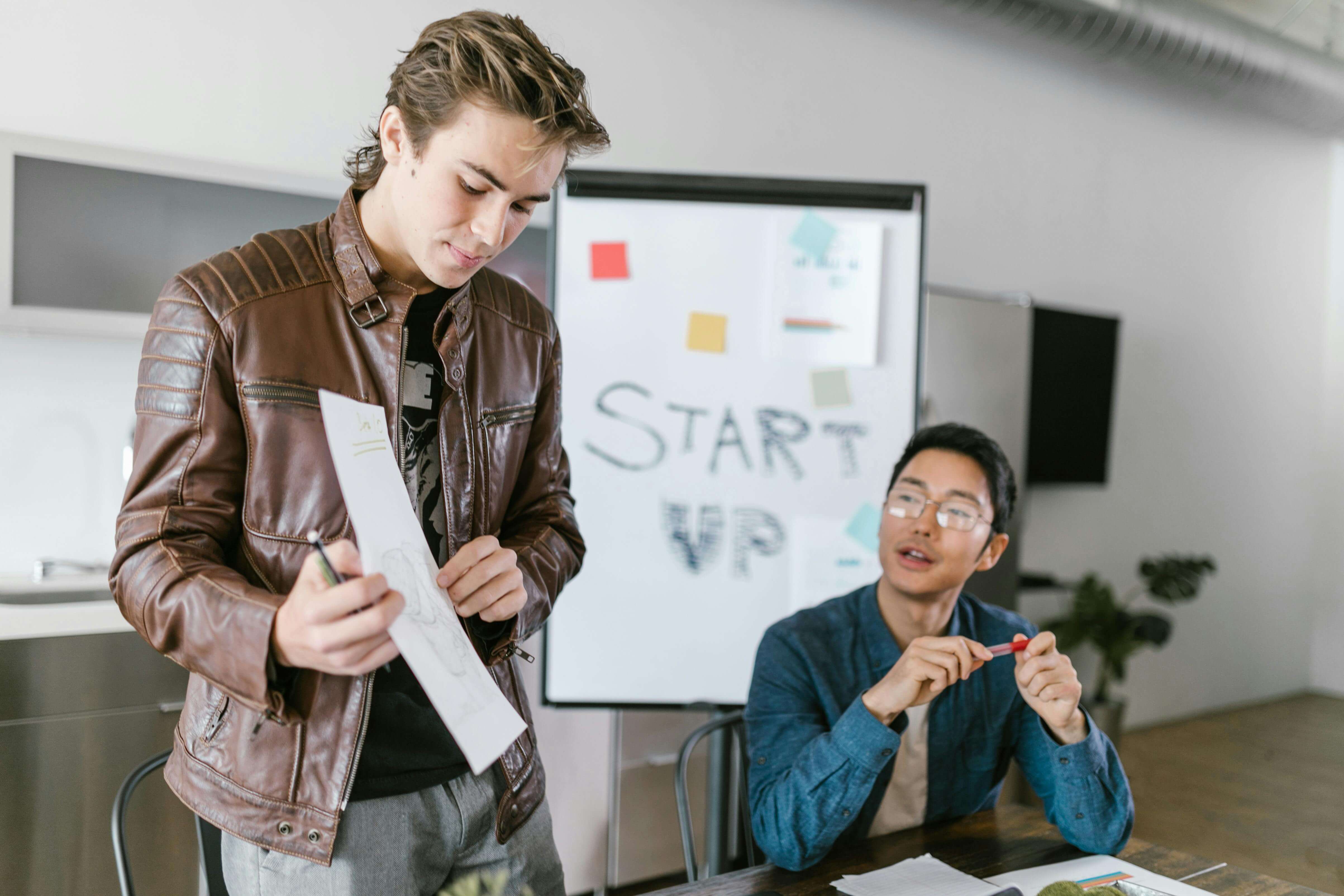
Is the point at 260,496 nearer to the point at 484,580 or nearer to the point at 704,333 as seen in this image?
Answer: the point at 484,580

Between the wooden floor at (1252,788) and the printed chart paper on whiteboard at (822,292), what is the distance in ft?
5.78

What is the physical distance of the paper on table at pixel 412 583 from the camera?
897 millimetres

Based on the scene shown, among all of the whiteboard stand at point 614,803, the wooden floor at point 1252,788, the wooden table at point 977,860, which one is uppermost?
the wooden table at point 977,860

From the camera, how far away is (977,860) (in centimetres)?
124

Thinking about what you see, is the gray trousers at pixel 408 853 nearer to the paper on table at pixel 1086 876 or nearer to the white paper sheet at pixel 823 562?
the paper on table at pixel 1086 876

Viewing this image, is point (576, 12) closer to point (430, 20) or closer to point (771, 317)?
point (430, 20)

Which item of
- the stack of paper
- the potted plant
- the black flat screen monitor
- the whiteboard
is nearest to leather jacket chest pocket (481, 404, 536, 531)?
the stack of paper

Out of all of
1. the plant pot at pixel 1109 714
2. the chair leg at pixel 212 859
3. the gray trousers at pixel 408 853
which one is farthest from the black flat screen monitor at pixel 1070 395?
the chair leg at pixel 212 859

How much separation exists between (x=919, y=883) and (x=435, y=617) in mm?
643

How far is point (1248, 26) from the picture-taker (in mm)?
4086

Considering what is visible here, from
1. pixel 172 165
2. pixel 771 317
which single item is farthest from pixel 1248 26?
pixel 172 165

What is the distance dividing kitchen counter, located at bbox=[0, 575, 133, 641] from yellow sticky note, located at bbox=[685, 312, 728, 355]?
1.29 meters

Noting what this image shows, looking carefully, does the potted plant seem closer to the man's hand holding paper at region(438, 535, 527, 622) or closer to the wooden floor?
the wooden floor

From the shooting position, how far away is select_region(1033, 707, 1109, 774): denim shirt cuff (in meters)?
1.36
